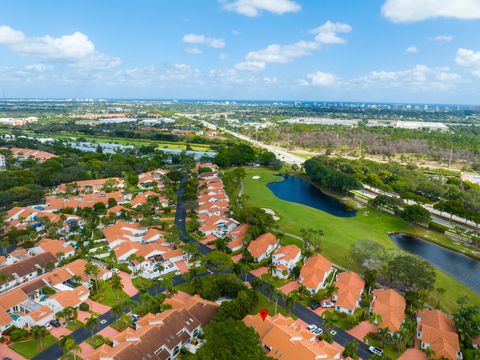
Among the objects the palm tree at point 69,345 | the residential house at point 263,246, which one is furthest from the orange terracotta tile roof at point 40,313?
the residential house at point 263,246

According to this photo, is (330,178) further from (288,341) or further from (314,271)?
(288,341)

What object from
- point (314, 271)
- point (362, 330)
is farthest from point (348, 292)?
point (314, 271)

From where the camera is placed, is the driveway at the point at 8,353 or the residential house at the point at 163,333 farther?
the driveway at the point at 8,353

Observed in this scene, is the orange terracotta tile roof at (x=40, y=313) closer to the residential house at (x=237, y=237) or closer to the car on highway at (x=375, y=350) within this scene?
the residential house at (x=237, y=237)

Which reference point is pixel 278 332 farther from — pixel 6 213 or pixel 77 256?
pixel 6 213

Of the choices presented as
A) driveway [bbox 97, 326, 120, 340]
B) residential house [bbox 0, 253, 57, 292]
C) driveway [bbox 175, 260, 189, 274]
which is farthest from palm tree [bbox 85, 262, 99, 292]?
driveway [bbox 175, 260, 189, 274]

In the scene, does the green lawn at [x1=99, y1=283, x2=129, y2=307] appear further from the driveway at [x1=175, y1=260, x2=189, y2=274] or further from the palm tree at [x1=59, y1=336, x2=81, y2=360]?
the palm tree at [x1=59, y1=336, x2=81, y2=360]
